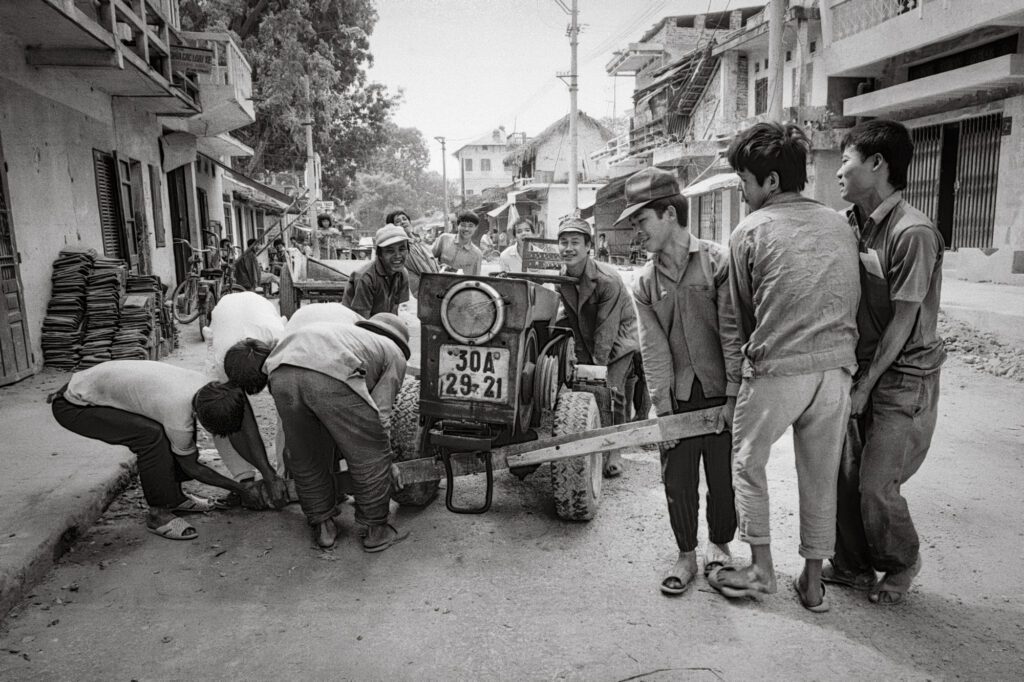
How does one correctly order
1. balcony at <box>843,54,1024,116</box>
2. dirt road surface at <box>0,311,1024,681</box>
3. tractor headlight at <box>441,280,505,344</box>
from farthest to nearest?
balcony at <box>843,54,1024,116</box>, tractor headlight at <box>441,280,505,344</box>, dirt road surface at <box>0,311,1024,681</box>

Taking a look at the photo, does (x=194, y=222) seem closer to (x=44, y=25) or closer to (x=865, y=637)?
(x=44, y=25)

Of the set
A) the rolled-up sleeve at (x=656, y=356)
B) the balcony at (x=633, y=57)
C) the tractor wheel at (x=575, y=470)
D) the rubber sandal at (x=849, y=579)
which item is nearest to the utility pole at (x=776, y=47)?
the tractor wheel at (x=575, y=470)

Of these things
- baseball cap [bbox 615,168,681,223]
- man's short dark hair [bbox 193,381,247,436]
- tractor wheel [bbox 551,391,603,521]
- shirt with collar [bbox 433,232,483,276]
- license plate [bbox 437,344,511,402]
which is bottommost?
tractor wheel [bbox 551,391,603,521]

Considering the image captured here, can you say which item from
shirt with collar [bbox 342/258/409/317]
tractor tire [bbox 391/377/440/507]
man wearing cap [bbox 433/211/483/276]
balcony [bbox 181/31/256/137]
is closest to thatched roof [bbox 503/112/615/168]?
balcony [bbox 181/31/256/137]

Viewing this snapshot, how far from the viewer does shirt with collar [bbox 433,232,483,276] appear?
7.50 meters

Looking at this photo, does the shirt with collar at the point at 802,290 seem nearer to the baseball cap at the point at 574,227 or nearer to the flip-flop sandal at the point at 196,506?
the baseball cap at the point at 574,227

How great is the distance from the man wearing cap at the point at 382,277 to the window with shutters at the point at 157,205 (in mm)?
8638

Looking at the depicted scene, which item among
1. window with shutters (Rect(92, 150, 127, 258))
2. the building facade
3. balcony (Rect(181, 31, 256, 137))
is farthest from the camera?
balcony (Rect(181, 31, 256, 137))

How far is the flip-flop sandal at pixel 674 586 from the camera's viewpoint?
316 centimetres

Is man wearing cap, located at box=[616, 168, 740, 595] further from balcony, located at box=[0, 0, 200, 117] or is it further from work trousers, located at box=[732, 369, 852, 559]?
balcony, located at box=[0, 0, 200, 117]

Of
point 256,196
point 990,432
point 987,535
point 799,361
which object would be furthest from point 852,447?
point 256,196

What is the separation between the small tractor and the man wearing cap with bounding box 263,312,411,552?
0.67ft

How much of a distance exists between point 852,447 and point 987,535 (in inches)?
46.0

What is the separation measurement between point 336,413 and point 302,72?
2216cm
